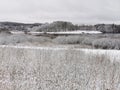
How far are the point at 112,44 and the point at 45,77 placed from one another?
13.5 m

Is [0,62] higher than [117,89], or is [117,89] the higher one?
[0,62]

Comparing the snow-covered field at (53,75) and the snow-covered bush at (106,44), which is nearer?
the snow-covered field at (53,75)

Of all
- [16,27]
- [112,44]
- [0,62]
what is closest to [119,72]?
[0,62]

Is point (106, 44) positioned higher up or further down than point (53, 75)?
further down

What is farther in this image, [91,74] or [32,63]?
[32,63]

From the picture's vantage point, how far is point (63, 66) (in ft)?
19.7

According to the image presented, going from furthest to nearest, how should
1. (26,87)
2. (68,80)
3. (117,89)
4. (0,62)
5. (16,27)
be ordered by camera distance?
(16,27) → (0,62) → (68,80) → (117,89) → (26,87)

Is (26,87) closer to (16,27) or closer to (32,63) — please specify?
(32,63)

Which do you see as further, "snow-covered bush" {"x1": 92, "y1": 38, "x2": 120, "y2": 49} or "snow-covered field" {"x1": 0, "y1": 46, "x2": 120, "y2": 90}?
"snow-covered bush" {"x1": 92, "y1": 38, "x2": 120, "y2": 49}

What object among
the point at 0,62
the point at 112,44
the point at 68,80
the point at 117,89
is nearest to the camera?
the point at 117,89

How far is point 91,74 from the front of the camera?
5.25 metres

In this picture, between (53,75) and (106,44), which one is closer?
(53,75)

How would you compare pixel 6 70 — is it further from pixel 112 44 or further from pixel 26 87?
pixel 112 44

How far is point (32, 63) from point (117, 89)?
120 inches
